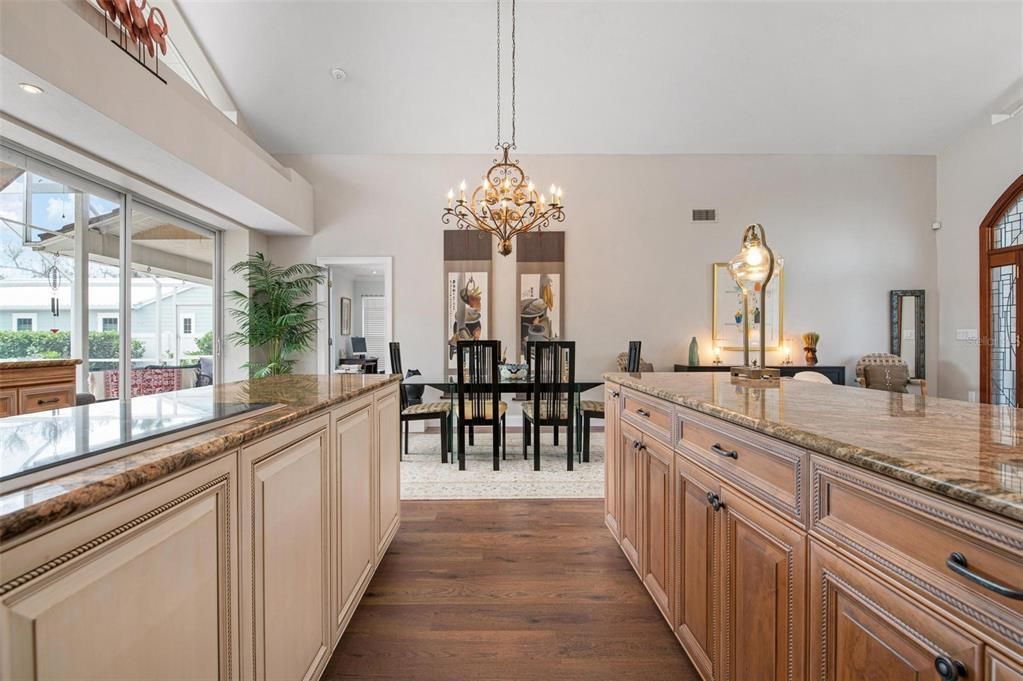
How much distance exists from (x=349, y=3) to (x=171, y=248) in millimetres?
2966

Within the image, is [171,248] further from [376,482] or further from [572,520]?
[572,520]

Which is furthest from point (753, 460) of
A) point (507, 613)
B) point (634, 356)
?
point (634, 356)

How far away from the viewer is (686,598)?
4.66 ft

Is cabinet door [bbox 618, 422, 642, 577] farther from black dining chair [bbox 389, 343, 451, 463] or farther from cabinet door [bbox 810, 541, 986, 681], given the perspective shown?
black dining chair [bbox 389, 343, 451, 463]

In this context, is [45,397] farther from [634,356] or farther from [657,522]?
[634,356]

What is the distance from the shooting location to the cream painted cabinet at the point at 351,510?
57.6 inches

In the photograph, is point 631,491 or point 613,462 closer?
point 631,491

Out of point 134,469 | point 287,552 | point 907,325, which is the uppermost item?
point 907,325

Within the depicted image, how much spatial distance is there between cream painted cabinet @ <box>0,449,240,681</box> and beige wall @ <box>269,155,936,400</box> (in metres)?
4.77

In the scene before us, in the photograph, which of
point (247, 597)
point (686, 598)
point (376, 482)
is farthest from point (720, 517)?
point (376, 482)

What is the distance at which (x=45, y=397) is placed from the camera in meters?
2.70

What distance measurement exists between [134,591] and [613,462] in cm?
199

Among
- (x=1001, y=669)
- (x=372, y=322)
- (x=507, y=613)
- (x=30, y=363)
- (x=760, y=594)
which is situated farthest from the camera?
(x=372, y=322)

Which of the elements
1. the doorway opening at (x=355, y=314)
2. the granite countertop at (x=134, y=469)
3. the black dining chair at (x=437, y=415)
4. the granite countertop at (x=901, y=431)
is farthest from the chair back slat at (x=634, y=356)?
the granite countertop at (x=134, y=469)
